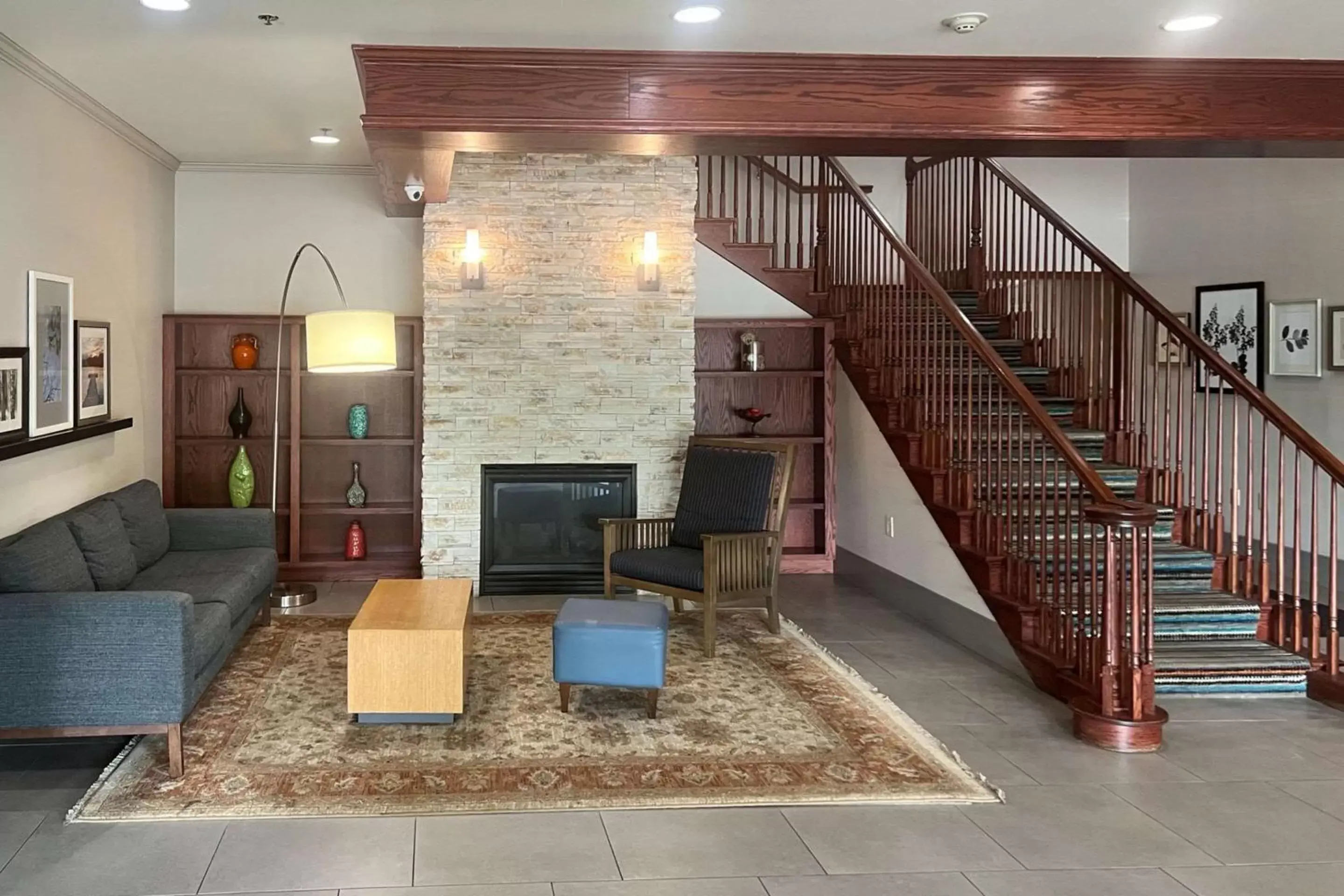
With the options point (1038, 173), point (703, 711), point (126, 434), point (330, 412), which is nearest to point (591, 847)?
point (703, 711)

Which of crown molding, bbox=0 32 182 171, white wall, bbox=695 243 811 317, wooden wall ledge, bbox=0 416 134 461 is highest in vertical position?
crown molding, bbox=0 32 182 171

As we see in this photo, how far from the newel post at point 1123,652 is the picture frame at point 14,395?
14.5 feet

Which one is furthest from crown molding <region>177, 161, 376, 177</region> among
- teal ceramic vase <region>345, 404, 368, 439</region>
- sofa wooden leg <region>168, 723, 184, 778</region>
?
sofa wooden leg <region>168, 723, 184, 778</region>

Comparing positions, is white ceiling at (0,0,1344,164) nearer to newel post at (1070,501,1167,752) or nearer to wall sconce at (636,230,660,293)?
newel post at (1070,501,1167,752)

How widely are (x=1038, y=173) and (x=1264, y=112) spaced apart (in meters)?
4.20

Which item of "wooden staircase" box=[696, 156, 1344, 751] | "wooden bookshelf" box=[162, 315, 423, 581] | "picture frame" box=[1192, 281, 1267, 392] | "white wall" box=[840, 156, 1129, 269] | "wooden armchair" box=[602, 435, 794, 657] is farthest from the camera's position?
"white wall" box=[840, 156, 1129, 269]

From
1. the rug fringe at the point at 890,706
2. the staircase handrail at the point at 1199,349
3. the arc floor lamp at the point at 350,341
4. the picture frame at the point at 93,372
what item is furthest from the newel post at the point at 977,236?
the picture frame at the point at 93,372

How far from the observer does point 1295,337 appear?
7.13 meters

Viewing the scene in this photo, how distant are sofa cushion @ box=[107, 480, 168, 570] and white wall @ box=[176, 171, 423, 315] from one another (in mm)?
2169

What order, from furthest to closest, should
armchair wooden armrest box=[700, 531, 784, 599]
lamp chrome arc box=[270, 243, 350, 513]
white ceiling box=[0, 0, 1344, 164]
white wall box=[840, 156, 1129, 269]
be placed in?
white wall box=[840, 156, 1129, 269]
lamp chrome arc box=[270, 243, 350, 513]
armchair wooden armrest box=[700, 531, 784, 599]
white ceiling box=[0, 0, 1344, 164]

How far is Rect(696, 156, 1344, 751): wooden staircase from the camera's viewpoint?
16.7 feet

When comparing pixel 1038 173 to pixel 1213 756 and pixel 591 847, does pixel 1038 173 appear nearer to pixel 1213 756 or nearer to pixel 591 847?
pixel 1213 756

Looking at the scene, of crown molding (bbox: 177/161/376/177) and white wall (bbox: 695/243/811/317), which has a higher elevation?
crown molding (bbox: 177/161/376/177)

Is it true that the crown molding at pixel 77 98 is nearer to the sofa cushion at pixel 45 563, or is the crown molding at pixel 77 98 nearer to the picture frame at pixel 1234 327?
the sofa cushion at pixel 45 563
